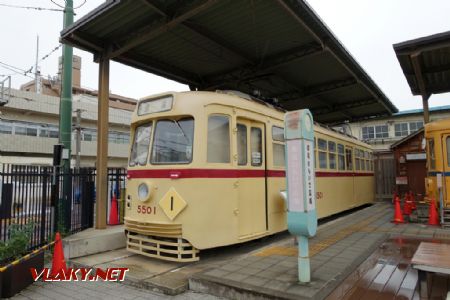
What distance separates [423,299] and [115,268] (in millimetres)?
4531

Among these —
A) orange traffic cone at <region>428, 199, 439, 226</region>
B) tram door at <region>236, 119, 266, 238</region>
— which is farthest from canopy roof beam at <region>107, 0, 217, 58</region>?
orange traffic cone at <region>428, 199, 439, 226</region>

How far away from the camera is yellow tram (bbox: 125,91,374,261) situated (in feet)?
19.6

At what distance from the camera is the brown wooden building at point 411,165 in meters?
15.3

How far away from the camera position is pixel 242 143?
6.84 m

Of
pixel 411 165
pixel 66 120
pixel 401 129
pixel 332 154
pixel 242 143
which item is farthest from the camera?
pixel 401 129

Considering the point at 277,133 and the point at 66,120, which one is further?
the point at 66,120

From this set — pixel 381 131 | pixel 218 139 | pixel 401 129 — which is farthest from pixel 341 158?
pixel 381 131

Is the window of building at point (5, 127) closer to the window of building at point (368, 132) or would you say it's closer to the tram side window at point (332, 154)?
the tram side window at point (332, 154)

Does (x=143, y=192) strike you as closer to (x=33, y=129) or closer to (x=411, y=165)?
(x=411, y=165)

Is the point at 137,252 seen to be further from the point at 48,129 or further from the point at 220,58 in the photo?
the point at 48,129

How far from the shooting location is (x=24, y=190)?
690cm

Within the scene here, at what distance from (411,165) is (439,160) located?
6655 mm

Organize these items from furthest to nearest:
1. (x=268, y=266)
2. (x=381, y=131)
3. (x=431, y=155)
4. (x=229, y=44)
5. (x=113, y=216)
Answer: (x=381, y=131) → (x=431, y=155) → (x=229, y=44) → (x=113, y=216) → (x=268, y=266)

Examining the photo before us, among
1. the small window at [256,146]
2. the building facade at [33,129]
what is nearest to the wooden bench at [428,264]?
the small window at [256,146]
